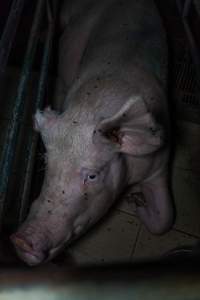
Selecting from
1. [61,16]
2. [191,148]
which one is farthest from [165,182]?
[61,16]

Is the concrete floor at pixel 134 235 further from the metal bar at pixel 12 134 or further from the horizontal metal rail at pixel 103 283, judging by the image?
the horizontal metal rail at pixel 103 283

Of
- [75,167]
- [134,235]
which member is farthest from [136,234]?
[75,167]

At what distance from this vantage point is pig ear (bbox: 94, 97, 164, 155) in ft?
5.78

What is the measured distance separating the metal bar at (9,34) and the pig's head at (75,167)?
1.16 ft

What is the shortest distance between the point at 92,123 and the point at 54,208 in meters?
0.47

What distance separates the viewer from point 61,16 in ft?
12.6

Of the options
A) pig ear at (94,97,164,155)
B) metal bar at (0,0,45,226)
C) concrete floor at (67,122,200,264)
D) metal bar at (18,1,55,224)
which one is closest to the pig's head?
pig ear at (94,97,164,155)

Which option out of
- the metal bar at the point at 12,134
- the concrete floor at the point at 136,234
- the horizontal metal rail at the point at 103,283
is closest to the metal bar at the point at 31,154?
the metal bar at the point at 12,134

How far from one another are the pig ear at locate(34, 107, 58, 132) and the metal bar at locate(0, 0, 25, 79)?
317mm

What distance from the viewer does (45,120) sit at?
2045 millimetres

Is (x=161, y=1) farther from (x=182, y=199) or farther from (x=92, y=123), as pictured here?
(x=92, y=123)

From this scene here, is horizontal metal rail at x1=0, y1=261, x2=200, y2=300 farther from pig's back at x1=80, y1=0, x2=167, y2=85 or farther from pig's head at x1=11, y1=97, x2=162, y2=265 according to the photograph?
pig's back at x1=80, y1=0, x2=167, y2=85

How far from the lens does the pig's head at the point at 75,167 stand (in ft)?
5.94

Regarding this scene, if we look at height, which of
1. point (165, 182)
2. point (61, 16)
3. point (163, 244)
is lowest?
point (163, 244)
